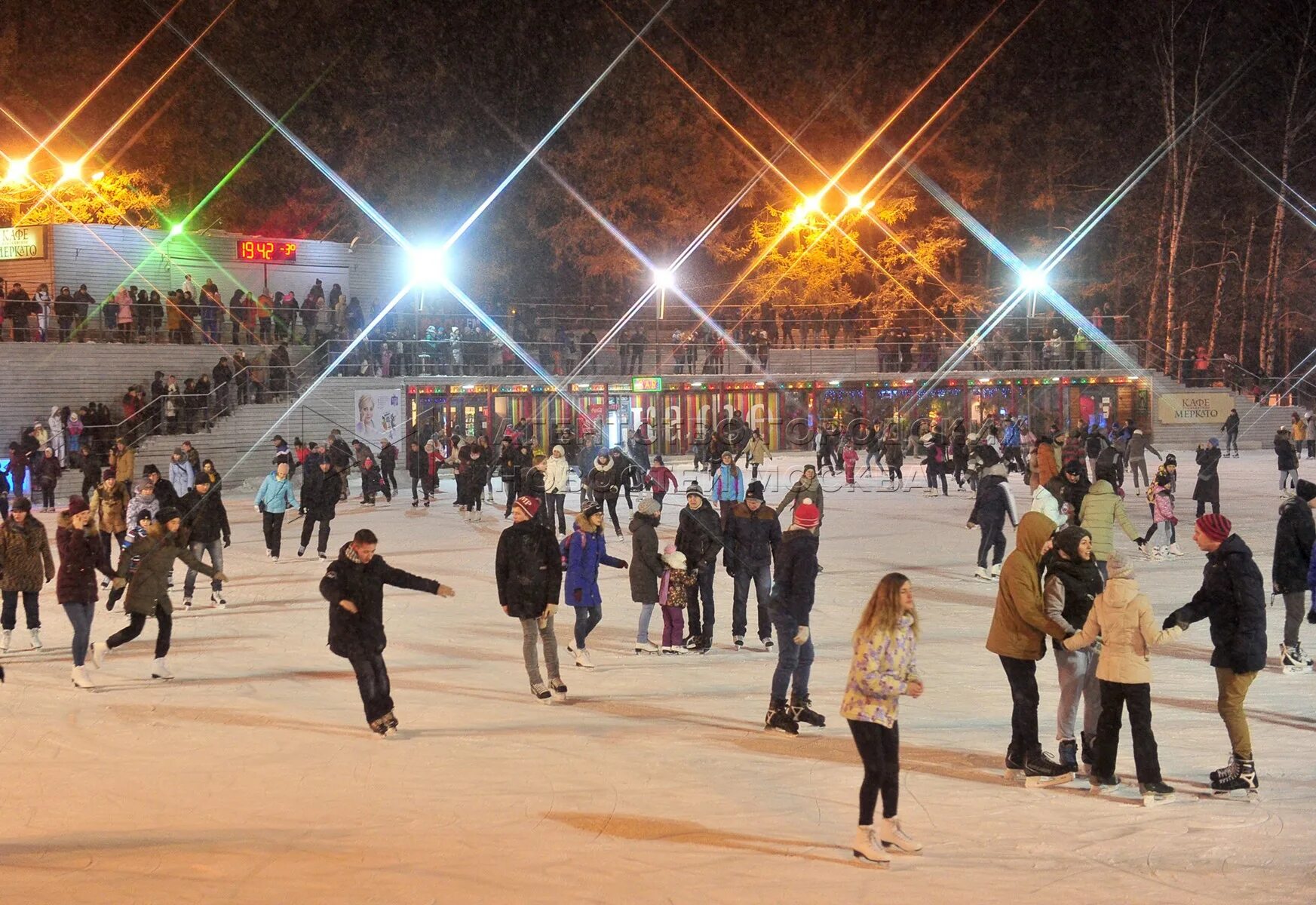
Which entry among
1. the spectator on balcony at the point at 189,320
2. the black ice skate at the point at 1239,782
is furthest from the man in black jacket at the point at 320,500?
the spectator on balcony at the point at 189,320

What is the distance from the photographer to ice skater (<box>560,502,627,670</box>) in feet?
36.5

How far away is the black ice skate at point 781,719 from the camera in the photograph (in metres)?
8.84

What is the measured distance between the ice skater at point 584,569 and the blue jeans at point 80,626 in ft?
11.9

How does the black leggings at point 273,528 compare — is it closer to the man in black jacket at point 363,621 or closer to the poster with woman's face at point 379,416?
the man in black jacket at point 363,621

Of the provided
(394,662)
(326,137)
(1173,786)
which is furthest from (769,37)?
(1173,786)

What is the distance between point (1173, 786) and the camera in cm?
755

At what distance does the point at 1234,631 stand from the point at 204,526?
34.0 ft

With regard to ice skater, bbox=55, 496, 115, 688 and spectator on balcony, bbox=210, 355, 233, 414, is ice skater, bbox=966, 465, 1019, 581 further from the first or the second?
spectator on balcony, bbox=210, 355, 233, 414

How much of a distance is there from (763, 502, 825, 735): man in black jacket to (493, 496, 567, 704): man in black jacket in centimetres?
167

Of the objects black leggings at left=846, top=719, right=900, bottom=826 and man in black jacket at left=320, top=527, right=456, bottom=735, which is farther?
man in black jacket at left=320, top=527, right=456, bottom=735

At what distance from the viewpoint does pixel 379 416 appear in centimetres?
3381

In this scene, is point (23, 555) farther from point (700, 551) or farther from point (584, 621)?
point (700, 551)

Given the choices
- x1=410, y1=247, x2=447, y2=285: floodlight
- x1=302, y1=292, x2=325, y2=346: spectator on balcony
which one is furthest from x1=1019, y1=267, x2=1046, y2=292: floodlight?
x1=302, y1=292, x2=325, y2=346: spectator on balcony

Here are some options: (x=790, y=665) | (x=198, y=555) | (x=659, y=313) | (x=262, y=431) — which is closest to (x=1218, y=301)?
(x=659, y=313)
